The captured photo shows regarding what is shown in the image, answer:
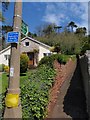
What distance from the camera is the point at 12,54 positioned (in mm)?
5742

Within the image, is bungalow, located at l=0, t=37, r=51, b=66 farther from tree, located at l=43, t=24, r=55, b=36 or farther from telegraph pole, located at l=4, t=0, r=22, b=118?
telegraph pole, located at l=4, t=0, r=22, b=118

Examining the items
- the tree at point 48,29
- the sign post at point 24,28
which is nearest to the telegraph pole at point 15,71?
the sign post at point 24,28

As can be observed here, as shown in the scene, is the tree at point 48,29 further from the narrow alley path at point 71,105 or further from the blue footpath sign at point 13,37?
the blue footpath sign at point 13,37

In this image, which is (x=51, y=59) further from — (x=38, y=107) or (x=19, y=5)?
(x=19, y=5)

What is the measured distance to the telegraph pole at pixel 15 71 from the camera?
18.3 ft

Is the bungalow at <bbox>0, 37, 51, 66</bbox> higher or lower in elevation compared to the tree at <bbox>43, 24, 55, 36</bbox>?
lower

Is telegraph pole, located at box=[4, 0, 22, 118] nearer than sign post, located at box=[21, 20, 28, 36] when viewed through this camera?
Yes

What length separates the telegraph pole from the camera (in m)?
5.58

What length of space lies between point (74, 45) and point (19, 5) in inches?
1437

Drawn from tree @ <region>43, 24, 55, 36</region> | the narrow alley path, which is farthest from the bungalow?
the narrow alley path

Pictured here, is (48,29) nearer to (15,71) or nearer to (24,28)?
(24,28)

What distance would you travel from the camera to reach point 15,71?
5.74 metres

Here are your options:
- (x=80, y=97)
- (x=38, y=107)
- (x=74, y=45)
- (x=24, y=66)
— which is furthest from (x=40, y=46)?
(x=38, y=107)

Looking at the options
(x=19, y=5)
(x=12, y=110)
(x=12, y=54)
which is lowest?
(x=12, y=110)
